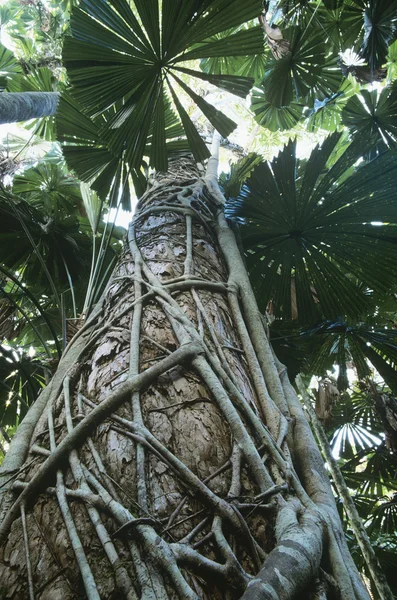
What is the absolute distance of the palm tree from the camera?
74 centimetres

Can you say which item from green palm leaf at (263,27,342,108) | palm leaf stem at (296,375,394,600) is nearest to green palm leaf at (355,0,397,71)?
green palm leaf at (263,27,342,108)

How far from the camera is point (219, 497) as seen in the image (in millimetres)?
854

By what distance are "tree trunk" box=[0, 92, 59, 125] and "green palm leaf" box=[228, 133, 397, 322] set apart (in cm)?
127

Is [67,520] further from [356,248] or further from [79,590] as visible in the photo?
[356,248]

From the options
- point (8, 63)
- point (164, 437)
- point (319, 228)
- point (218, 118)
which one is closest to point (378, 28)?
point (218, 118)

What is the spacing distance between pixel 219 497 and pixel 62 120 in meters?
2.27

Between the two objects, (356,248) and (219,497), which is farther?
(356,248)

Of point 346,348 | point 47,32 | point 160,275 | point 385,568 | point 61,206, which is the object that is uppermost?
point 47,32

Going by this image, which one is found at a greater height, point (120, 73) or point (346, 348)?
point (120, 73)

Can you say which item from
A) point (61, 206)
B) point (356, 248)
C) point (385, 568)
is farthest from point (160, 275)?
point (385, 568)

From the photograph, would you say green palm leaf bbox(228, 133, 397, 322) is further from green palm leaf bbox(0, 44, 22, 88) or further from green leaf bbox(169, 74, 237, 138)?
green palm leaf bbox(0, 44, 22, 88)

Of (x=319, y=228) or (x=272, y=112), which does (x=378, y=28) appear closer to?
(x=319, y=228)

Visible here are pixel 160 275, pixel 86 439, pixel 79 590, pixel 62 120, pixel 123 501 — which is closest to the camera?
pixel 79 590

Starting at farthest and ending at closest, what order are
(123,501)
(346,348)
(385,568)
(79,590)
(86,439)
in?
(385,568) < (346,348) < (86,439) < (123,501) < (79,590)
